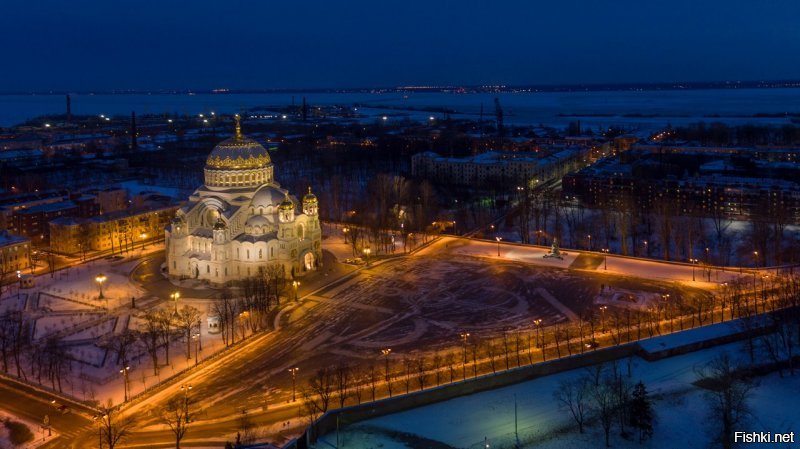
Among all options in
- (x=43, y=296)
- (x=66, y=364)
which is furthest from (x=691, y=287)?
(x=43, y=296)

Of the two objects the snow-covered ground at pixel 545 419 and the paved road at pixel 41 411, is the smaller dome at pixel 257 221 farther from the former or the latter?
the snow-covered ground at pixel 545 419

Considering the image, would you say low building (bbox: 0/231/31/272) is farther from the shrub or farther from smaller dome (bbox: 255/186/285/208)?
the shrub

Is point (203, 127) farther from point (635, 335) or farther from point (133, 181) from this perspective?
point (635, 335)

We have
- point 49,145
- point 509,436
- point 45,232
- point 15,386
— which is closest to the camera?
point 509,436

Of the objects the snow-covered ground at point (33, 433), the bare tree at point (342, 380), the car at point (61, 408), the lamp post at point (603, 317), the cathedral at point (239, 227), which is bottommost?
the snow-covered ground at point (33, 433)

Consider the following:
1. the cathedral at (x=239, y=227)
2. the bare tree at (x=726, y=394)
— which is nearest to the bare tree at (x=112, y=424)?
the cathedral at (x=239, y=227)

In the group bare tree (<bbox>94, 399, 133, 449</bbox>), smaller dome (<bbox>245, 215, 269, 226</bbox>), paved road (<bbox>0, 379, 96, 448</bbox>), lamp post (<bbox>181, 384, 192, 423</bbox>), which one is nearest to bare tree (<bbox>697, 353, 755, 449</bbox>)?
lamp post (<bbox>181, 384, 192, 423</bbox>)

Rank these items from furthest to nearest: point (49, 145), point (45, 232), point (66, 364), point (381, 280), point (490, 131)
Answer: point (490, 131) → point (49, 145) → point (45, 232) → point (381, 280) → point (66, 364)
